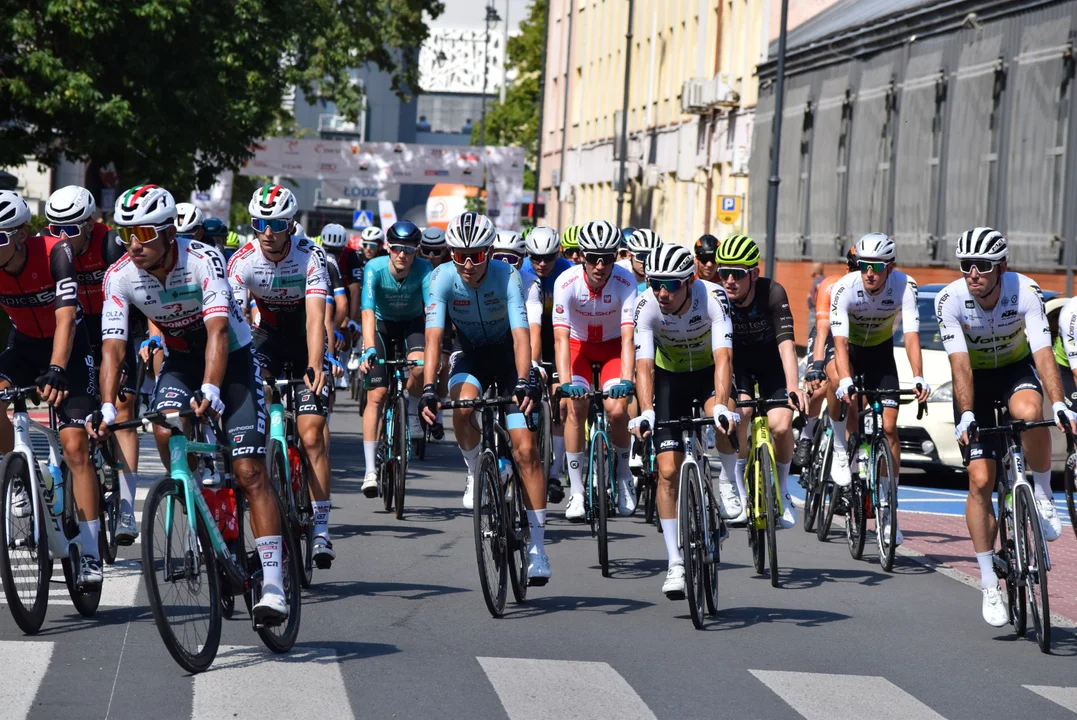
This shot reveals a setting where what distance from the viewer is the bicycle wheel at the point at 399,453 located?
13688 millimetres

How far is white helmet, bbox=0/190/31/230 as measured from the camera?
9055mm

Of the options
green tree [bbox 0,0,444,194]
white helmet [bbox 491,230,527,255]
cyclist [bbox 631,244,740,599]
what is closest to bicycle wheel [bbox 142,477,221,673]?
cyclist [bbox 631,244,740,599]

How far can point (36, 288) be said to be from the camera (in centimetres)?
949

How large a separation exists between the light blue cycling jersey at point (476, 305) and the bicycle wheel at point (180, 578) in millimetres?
3145

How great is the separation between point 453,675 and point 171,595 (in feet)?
4.12

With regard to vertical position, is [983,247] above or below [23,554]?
above

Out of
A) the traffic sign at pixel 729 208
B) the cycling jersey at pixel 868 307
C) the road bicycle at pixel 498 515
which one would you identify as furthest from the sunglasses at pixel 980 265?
the traffic sign at pixel 729 208

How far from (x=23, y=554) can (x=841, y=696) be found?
354cm

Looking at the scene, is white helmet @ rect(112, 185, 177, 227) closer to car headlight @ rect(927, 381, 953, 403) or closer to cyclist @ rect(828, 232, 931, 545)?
cyclist @ rect(828, 232, 931, 545)

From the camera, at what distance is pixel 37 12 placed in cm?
2828

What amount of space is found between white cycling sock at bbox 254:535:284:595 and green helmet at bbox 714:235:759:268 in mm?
5085

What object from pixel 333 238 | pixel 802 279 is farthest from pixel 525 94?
pixel 333 238

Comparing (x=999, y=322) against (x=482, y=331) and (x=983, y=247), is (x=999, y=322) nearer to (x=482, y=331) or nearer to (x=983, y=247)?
(x=983, y=247)

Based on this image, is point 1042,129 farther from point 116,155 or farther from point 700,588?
point 700,588
